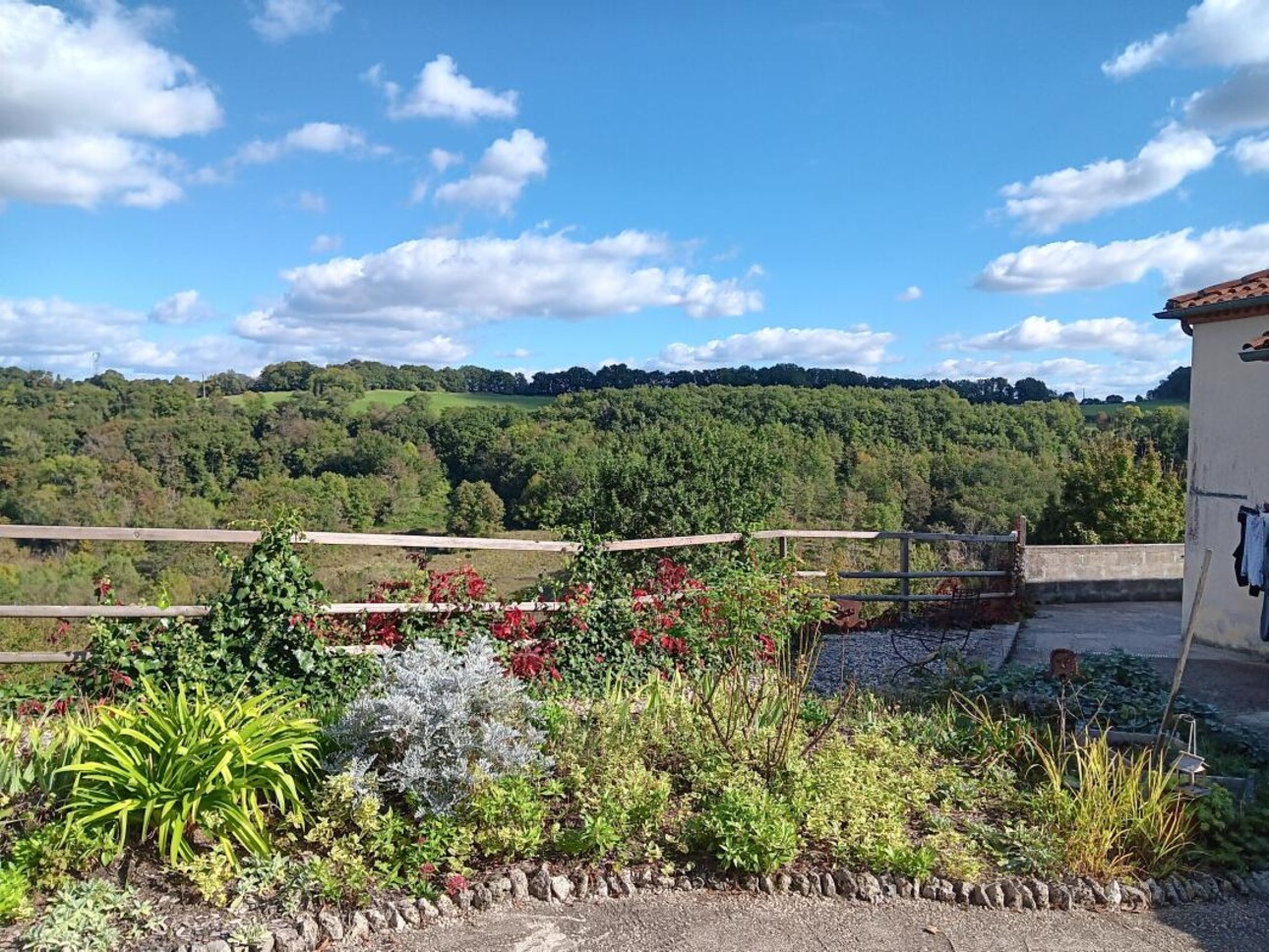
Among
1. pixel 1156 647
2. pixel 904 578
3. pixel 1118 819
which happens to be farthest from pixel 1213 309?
pixel 1118 819

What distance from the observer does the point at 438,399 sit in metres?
37.2

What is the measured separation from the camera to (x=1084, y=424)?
127 ft

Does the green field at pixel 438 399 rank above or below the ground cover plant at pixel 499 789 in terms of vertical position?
above

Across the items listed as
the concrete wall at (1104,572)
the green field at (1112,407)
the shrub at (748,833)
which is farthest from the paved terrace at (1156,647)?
the green field at (1112,407)

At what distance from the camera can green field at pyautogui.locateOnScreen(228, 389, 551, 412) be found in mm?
34556

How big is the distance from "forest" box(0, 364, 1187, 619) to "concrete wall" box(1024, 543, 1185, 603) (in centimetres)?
365

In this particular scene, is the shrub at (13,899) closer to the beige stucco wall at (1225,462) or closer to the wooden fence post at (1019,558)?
the beige stucco wall at (1225,462)

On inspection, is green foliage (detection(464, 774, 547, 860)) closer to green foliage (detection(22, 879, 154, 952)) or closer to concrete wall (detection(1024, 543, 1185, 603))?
green foliage (detection(22, 879, 154, 952))

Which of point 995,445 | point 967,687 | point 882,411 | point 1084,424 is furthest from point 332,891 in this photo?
point 1084,424

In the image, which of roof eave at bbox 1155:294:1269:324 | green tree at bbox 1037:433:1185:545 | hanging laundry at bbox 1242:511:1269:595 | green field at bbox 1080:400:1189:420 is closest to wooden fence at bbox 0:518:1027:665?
hanging laundry at bbox 1242:511:1269:595

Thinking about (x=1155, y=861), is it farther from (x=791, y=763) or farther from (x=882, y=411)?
(x=882, y=411)

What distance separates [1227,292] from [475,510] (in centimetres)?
2057

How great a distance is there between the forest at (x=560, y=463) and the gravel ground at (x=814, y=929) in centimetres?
972

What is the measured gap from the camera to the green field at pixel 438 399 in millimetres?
34556
